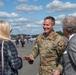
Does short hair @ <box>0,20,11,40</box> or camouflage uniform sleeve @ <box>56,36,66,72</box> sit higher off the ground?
short hair @ <box>0,20,11,40</box>

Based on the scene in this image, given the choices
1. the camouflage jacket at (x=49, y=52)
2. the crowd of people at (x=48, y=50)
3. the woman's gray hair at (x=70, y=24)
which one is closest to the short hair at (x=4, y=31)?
the crowd of people at (x=48, y=50)

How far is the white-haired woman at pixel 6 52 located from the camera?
16.8 ft

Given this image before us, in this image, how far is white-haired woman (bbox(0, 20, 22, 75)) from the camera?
5.11 meters

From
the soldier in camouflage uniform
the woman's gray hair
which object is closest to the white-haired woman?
the soldier in camouflage uniform

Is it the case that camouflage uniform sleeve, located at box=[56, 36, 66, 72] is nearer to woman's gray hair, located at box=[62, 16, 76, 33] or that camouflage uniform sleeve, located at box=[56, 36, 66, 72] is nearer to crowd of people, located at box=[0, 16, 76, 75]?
crowd of people, located at box=[0, 16, 76, 75]

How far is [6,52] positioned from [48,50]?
108 cm

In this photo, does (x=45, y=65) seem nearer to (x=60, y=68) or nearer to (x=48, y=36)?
(x=48, y=36)

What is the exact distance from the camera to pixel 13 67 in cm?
518

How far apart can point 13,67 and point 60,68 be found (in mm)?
789

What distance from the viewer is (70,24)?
477cm

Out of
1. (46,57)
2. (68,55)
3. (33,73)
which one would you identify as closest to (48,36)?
(46,57)

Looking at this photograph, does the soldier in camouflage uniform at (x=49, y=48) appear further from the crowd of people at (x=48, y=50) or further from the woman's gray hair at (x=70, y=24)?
the woman's gray hair at (x=70, y=24)

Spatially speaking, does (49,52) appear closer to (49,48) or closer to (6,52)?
(49,48)

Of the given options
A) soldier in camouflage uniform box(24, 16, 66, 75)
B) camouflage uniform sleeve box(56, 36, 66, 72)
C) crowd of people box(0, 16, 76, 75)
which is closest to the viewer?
crowd of people box(0, 16, 76, 75)
